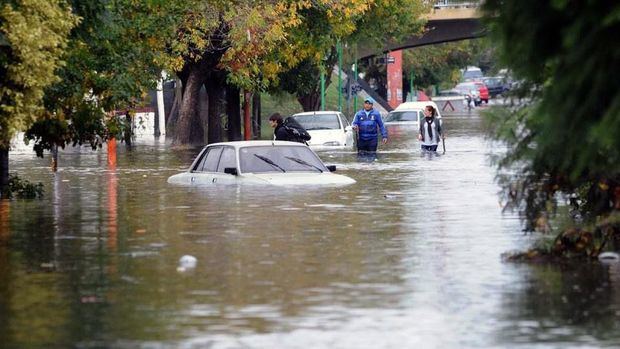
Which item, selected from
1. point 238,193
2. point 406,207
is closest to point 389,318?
point 406,207

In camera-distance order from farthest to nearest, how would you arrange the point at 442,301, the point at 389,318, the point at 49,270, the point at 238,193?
the point at 238,193 < the point at 49,270 < the point at 442,301 < the point at 389,318

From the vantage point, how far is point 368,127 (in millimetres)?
43281

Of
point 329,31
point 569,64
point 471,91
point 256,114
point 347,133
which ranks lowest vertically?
point 347,133

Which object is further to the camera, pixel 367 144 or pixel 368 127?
pixel 367 144

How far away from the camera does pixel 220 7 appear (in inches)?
1996

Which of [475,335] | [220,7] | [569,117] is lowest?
[475,335]

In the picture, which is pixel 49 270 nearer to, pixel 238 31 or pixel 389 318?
pixel 389 318

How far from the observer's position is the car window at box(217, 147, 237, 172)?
2820cm

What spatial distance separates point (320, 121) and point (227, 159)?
22.8 metres

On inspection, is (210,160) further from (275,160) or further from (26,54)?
(26,54)

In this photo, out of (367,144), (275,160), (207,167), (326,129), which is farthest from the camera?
(326,129)

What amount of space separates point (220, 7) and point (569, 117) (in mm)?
40528

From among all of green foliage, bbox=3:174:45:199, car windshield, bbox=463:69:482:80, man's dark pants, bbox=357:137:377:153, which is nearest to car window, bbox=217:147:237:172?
green foliage, bbox=3:174:45:199

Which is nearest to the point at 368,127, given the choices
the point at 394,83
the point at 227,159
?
the point at 227,159
